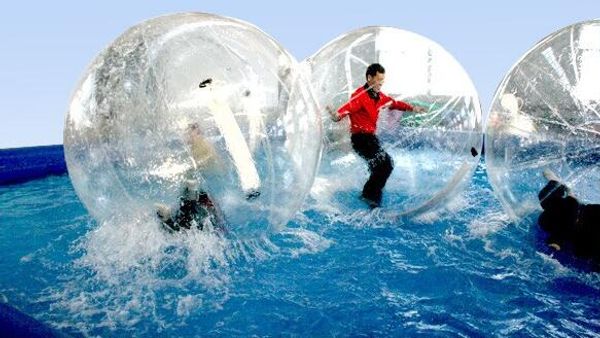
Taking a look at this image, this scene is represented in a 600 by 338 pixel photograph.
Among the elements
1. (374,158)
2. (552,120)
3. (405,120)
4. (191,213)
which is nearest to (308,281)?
(191,213)

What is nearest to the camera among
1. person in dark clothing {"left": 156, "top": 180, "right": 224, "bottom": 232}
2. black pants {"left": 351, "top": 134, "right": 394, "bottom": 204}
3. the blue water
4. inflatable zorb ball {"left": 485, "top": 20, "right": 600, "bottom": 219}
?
the blue water

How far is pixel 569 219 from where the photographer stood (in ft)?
9.62

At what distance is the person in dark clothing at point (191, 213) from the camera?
2.49 m

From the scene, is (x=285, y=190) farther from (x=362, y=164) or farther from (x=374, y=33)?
→ (x=374, y=33)

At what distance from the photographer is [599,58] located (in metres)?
2.95

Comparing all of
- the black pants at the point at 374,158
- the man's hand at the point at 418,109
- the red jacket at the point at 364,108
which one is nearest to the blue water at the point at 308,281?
the black pants at the point at 374,158

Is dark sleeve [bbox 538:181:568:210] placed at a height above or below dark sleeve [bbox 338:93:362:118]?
below

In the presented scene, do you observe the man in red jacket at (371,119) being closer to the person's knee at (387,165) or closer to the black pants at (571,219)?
the person's knee at (387,165)

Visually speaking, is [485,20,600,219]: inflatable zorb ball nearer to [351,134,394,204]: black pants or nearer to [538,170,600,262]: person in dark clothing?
[538,170,600,262]: person in dark clothing

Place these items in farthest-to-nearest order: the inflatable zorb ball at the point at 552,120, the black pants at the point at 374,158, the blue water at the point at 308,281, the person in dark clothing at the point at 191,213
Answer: the black pants at the point at 374,158, the inflatable zorb ball at the point at 552,120, the person in dark clothing at the point at 191,213, the blue water at the point at 308,281

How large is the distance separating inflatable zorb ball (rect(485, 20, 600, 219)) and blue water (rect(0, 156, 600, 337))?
1.31 ft

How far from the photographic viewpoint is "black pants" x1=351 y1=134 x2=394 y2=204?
3.54 m

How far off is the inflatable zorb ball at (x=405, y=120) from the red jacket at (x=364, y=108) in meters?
0.05

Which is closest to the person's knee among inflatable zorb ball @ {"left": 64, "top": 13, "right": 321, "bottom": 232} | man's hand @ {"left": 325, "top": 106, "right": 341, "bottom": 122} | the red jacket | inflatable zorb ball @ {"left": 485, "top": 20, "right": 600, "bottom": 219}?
the red jacket
